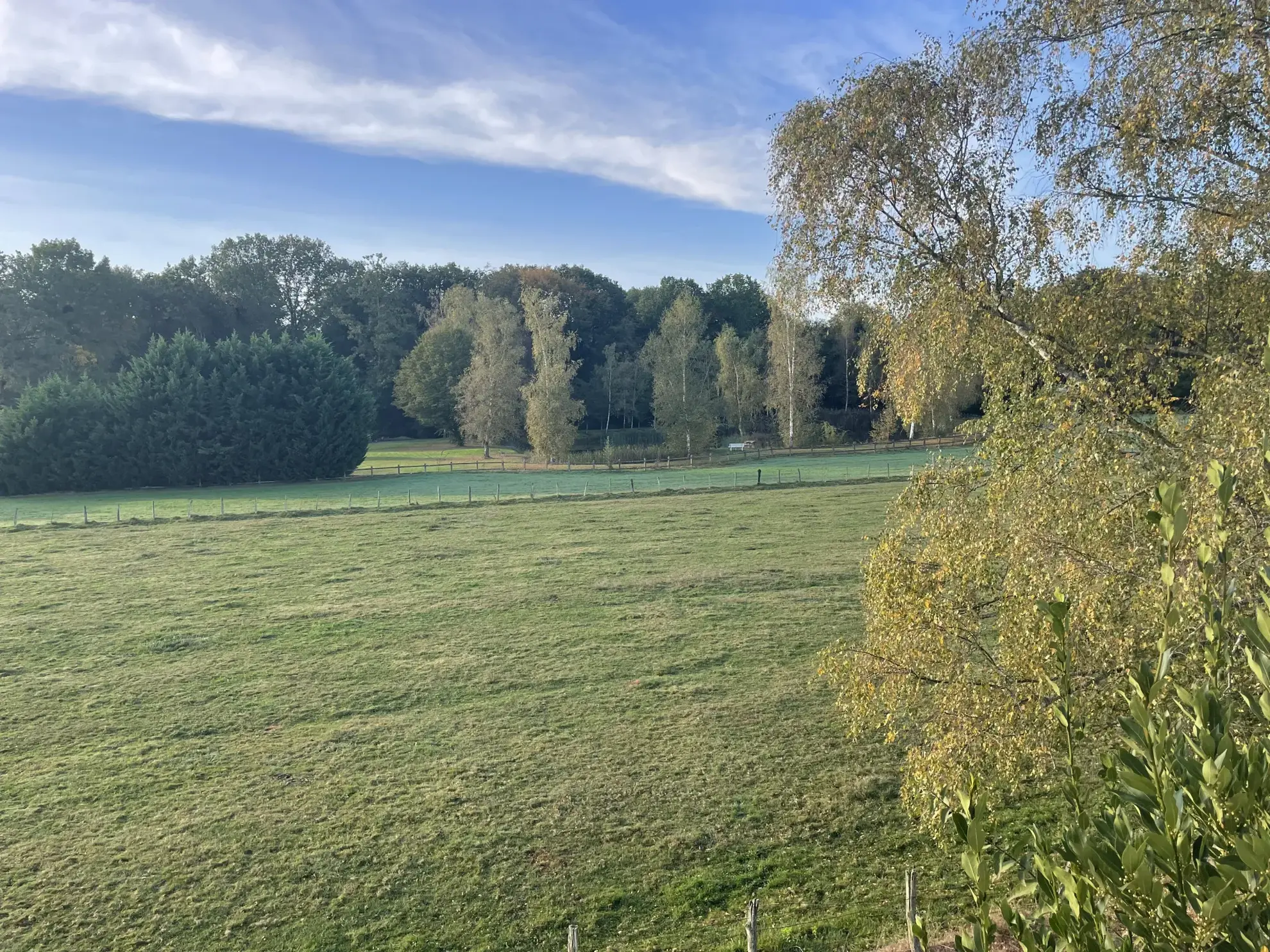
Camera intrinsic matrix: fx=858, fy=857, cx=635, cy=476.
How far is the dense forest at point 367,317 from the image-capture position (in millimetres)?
→ 67562

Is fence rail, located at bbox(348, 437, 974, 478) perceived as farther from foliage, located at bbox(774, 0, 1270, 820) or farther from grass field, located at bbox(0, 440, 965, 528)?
foliage, located at bbox(774, 0, 1270, 820)

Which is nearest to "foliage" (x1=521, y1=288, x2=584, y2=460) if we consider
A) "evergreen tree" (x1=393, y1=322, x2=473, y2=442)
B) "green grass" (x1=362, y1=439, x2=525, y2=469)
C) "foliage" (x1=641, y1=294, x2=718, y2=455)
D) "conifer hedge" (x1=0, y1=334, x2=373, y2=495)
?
Answer: "green grass" (x1=362, y1=439, x2=525, y2=469)

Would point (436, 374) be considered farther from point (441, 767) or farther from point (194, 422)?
point (441, 767)

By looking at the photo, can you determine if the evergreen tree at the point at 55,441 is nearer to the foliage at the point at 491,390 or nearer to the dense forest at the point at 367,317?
the dense forest at the point at 367,317

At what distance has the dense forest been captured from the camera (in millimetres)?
67562

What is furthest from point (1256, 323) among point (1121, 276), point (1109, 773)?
point (1109, 773)

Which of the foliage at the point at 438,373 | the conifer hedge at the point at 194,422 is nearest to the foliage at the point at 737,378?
the foliage at the point at 438,373

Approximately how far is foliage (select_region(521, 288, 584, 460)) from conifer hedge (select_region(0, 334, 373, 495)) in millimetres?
12081

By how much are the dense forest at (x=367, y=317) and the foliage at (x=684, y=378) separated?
115 cm

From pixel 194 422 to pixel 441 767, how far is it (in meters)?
50.5

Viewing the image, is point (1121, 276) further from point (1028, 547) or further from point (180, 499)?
point (180, 499)

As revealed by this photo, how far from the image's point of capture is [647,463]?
223 feet

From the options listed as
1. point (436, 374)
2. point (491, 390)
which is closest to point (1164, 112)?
point (491, 390)

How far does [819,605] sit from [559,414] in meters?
44.7
